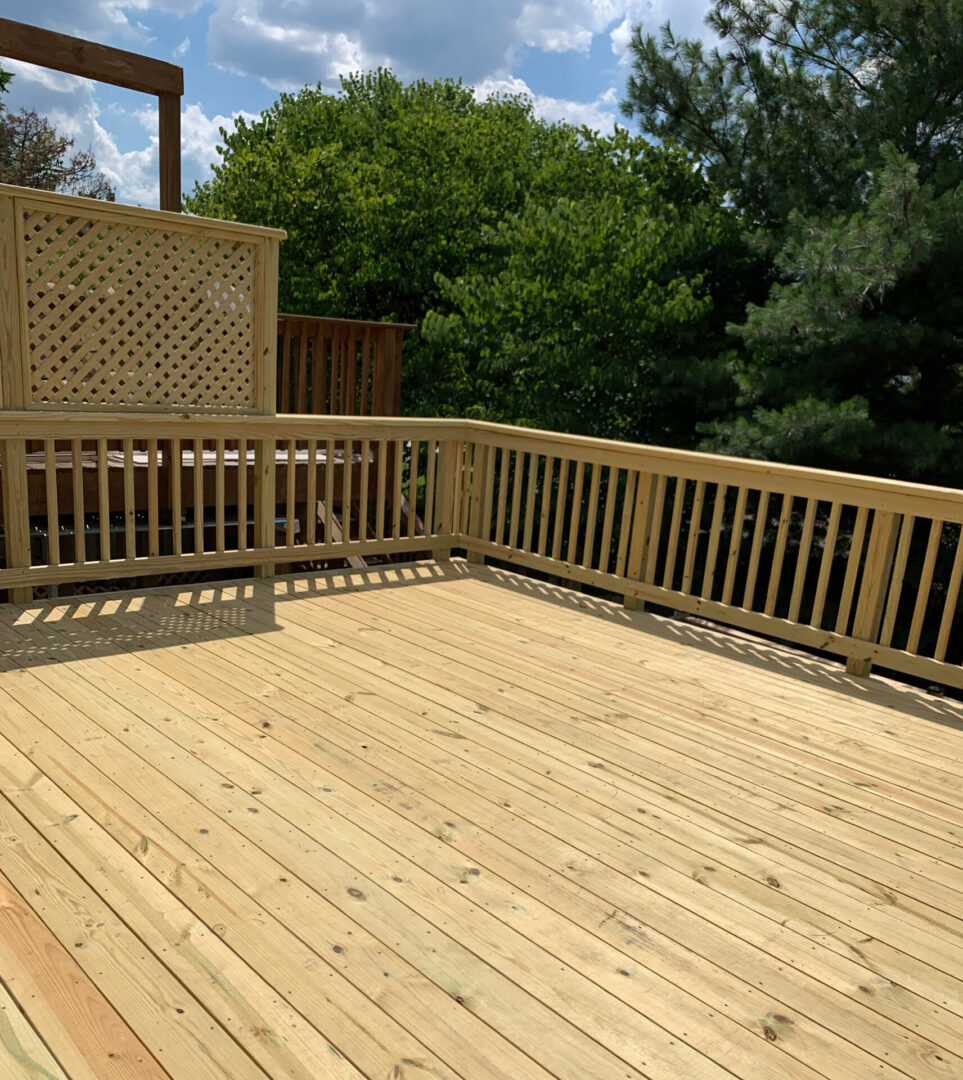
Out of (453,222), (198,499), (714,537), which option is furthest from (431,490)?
(453,222)

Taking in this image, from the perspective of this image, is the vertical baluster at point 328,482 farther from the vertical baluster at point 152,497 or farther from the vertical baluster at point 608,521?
the vertical baluster at point 608,521

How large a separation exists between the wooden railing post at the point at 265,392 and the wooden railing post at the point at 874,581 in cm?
291

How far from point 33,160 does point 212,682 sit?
2066 centimetres

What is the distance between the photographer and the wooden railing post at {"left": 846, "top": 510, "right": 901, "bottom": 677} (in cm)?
391

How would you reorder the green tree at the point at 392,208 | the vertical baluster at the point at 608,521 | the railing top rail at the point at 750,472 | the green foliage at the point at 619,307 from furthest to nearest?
the green tree at the point at 392,208
the green foliage at the point at 619,307
the vertical baluster at the point at 608,521
the railing top rail at the point at 750,472

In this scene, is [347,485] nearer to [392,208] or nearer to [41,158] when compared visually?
[392,208]

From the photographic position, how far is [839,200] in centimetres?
838

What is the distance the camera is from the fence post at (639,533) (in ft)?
15.6

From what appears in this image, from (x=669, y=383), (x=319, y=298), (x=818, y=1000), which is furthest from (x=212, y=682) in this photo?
(x=319, y=298)

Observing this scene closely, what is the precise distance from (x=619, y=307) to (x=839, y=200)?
6.98 feet

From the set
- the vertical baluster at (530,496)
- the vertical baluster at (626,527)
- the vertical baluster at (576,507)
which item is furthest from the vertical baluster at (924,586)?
the vertical baluster at (530,496)

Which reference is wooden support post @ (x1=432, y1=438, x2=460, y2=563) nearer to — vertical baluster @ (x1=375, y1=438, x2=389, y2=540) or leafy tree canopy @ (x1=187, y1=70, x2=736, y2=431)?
vertical baluster @ (x1=375, y1=438, x2=389, y2=540)

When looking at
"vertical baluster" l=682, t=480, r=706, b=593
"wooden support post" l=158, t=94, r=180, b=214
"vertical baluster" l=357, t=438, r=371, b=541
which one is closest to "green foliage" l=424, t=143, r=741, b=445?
"wooden support post" l=158, t=94, r=180, b=214

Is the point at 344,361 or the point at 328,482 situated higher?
the point at 344,361
